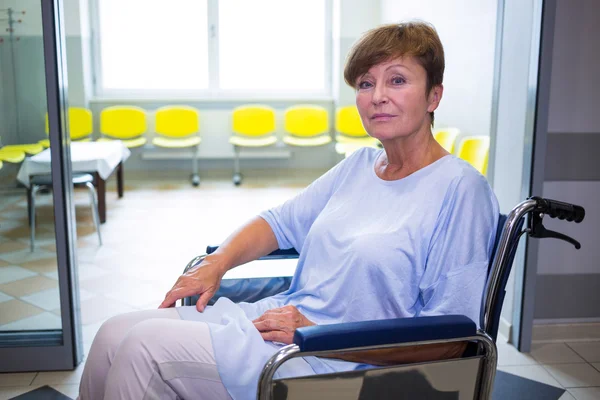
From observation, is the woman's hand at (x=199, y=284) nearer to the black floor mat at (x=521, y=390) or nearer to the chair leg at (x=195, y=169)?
the black floor mat at (x=521, y=390)

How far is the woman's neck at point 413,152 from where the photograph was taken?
155 centimetres

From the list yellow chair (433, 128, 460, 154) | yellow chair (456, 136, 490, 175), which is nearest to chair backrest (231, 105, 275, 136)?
yellow chair (433, 128, 460, 154)

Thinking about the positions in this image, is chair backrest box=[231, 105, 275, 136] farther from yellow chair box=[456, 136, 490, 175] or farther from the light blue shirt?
the light blue shirt

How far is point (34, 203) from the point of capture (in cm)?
259

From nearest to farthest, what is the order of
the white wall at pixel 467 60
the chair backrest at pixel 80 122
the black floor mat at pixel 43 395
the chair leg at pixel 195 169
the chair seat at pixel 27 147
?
the black floor mat at pixel 43 395, the chair seat at pixel 27 147, the white wall at pixel 467 60, the chair backrest at pixel 80 122, the chair leg at pixel 195 169

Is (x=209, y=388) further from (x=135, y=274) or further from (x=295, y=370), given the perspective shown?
(x=135, y=274)

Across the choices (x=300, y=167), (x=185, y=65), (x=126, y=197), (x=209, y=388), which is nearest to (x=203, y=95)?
(x=185, y=65)

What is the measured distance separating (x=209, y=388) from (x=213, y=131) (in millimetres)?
6343

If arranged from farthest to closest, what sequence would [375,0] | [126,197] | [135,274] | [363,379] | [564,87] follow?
[375,0] < [126,197] < [135,274] < [564,87] < [363,379]

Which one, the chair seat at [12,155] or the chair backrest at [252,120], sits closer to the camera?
the chair seat at [12,155]

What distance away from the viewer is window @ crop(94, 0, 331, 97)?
7.57m

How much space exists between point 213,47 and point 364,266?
6.63 m

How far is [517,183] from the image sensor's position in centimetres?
277


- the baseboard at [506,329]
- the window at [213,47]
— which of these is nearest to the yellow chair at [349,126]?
the window at [213,47]
